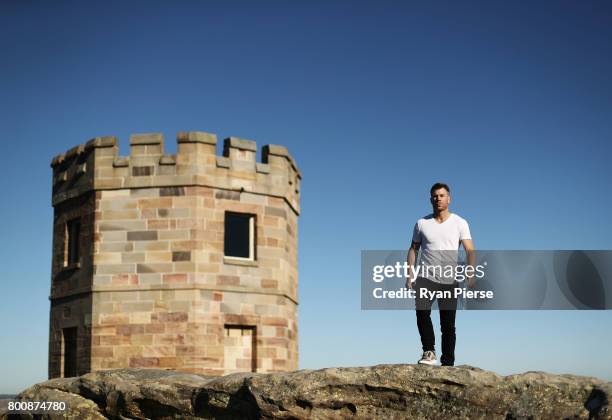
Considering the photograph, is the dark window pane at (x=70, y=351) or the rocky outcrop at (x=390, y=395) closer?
the rocky outcrop at (x=390, y=395)

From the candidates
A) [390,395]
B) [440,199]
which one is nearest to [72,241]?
[390,395]

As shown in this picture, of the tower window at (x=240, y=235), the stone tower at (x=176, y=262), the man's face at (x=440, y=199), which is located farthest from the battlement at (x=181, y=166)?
the man's face at (x=440, y=199)

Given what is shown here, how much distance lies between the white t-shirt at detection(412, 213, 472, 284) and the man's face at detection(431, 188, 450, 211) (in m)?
0.14

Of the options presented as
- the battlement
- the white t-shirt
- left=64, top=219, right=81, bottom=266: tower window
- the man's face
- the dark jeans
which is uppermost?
the battlement

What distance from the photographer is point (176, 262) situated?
1678 centimetres

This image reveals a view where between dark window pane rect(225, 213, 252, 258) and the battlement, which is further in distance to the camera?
dark window pane rect(225, 213, 252, 258)

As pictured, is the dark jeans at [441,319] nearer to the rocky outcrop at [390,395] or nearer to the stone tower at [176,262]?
the rocky outcrop at [390,395]

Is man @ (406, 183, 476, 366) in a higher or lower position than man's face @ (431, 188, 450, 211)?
lower

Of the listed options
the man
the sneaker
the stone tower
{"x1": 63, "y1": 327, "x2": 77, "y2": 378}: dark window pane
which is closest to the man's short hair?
the man

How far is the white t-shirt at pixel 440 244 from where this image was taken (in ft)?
25.3

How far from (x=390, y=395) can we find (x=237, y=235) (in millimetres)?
10384

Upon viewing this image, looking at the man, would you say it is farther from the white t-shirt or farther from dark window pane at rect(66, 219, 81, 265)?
dark window pane at rect(66, 219, 81, 265)

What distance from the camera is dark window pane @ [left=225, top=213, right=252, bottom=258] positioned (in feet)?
57.6

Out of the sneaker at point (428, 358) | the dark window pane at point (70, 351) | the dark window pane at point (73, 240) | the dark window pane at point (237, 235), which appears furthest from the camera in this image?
the dark window pane at point (73, 240)
